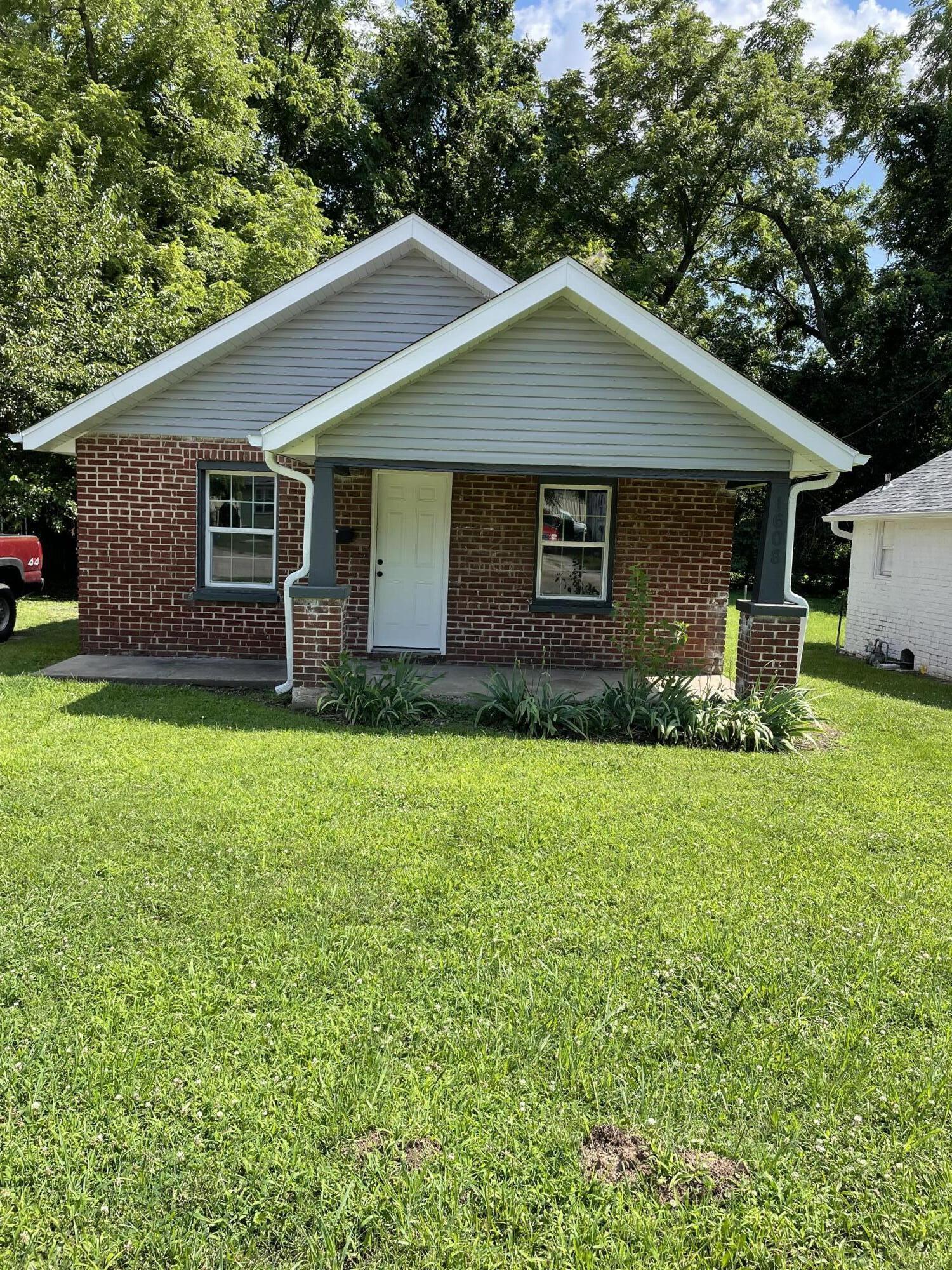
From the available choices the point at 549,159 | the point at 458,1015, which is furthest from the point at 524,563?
the point at 549,159

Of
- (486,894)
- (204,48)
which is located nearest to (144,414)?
(486,894)

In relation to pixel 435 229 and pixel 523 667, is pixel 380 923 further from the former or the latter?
pixel 435 229

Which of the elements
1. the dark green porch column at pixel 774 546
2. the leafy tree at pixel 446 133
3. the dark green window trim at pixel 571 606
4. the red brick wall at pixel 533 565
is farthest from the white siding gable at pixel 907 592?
the leafy tree at pixel 446 133

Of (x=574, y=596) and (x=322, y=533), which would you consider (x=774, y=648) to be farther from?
(x=322, y=533)

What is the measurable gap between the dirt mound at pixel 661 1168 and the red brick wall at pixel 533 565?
7.75 meters

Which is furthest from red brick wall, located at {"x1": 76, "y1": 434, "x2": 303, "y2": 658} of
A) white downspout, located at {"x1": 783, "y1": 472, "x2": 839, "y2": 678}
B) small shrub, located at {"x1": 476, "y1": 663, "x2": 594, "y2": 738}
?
white downspout, located at {"x1": 783, "y1": 472, "x2": 839, "y2": 678}

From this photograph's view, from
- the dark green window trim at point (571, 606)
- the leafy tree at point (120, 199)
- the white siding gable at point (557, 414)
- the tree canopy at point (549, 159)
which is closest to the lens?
the white siding gable at point (557, 414)

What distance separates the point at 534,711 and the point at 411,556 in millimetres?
3539

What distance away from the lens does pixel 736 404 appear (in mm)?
7672

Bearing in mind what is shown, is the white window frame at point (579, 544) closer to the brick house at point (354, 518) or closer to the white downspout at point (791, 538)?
the brick house at point (354, 518)

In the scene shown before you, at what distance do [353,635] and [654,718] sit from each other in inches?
169

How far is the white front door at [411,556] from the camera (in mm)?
10141

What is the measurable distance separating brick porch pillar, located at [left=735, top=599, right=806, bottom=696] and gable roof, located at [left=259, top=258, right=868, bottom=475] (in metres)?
1.47

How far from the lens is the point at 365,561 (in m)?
10.2
